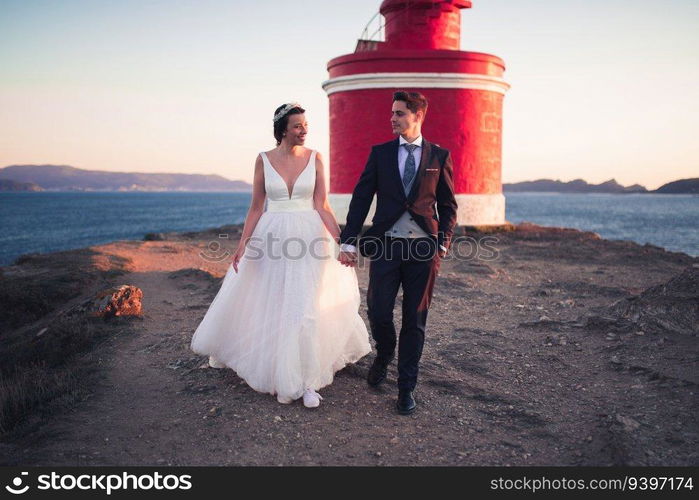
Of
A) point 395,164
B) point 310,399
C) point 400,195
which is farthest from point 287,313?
point 395,164

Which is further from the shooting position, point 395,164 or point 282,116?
point 282,116

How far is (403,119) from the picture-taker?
13.9 ft

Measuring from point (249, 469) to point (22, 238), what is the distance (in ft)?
169

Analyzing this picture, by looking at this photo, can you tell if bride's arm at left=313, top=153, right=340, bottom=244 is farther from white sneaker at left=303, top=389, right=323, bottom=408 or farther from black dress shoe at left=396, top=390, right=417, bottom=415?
black dress shoe at left=396, top=390, right=417, bottom=415

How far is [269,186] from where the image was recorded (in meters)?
4.76

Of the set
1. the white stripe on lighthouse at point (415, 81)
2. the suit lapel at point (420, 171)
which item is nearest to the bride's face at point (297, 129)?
the suit lapel at point (420, 171)

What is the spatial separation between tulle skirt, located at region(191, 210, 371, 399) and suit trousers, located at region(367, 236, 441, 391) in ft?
1.64

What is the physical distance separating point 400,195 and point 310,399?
1813mm

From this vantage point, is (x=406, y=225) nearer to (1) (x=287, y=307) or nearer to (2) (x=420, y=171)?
(2) (x=420, y=171)

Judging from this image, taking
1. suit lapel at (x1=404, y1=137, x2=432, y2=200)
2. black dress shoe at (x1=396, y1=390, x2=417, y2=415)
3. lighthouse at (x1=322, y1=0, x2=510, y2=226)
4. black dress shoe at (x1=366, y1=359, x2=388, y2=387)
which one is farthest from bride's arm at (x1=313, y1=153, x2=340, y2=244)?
lighthouse at (x1=322, y1=0, x2=510, y2=226)

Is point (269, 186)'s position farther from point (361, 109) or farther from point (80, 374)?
point (361, 109)

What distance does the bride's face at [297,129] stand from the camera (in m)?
4.61

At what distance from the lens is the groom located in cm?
429

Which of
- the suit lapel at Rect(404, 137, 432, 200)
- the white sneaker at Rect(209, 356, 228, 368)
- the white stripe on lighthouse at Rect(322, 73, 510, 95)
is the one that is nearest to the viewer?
the suit lapel at Rect(404, 137, 432, 200)
